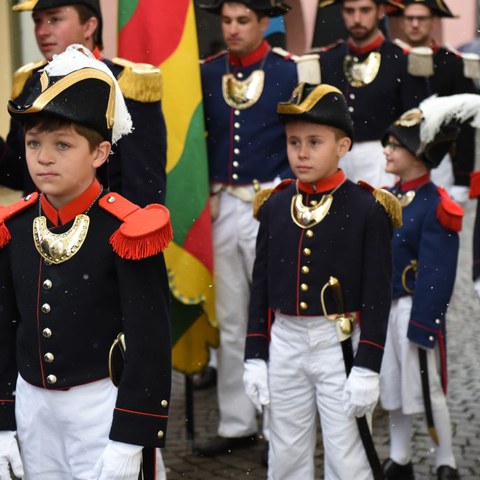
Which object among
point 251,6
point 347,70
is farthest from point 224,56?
point 347,70

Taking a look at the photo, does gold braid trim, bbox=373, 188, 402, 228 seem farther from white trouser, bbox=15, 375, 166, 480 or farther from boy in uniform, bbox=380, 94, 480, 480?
white trouser, bbox=15, 375, 166, 480

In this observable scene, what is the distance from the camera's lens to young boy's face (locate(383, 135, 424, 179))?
507 cm

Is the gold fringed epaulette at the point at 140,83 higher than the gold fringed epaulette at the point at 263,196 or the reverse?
higher

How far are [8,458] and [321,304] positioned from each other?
139 centimetres

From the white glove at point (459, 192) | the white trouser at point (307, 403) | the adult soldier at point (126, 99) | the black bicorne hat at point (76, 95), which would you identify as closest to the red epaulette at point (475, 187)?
the white trouser at point (307, 403)

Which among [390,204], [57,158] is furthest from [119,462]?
[390,204]

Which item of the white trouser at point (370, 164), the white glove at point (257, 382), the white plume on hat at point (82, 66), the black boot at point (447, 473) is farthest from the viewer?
the white trouser at point (370, 164)

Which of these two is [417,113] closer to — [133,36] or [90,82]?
[133,36]

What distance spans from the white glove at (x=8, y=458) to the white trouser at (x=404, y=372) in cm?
227

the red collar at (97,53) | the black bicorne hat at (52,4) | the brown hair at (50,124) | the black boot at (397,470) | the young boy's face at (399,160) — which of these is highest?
the black bicorne hat at (52,4)

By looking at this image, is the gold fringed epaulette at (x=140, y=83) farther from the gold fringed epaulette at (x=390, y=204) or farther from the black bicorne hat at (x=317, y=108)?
the gold fringed epaulette at (x=390, y=204)

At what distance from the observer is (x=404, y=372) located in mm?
4977

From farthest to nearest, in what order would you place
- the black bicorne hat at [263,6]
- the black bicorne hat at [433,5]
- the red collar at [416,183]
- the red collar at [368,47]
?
the black bicorne hat at [433,5]
the red collar at [368,47]
the black bicorne hat at [263,6]
the red collar at [416,183]

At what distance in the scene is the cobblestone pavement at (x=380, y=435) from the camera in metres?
5.14
